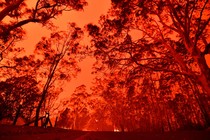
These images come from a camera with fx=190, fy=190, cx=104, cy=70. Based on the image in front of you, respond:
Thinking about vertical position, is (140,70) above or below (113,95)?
below

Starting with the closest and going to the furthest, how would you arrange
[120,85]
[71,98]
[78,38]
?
[120,85], [78,38], [71,98]

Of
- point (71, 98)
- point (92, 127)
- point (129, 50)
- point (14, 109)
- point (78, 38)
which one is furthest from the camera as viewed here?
point (92, 127)

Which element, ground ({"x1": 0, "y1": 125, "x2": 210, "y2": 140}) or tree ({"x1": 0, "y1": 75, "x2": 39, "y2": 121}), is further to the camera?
tree ({"x1": 0, "y1": 75, "x2": 39, "y2": 121})

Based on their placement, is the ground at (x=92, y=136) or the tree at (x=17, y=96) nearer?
the ground at (x=92, y=136)

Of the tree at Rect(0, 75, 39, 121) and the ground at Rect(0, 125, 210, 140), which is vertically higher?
the tree at Rect(0, 75, 39, 121)

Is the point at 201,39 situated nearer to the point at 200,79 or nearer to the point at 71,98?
the point at 200,79

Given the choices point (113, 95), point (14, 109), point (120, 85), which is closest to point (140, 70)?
point (120, 85)

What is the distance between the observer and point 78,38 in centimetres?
2625

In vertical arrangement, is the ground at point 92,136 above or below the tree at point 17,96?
below

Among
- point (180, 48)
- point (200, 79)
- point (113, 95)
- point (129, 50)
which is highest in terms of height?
point (113, 95)

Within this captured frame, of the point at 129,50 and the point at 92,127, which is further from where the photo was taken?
the point at 92,127

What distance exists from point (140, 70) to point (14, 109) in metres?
14.0

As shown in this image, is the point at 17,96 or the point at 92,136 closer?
the point at 92,136

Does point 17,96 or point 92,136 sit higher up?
point 17,96
